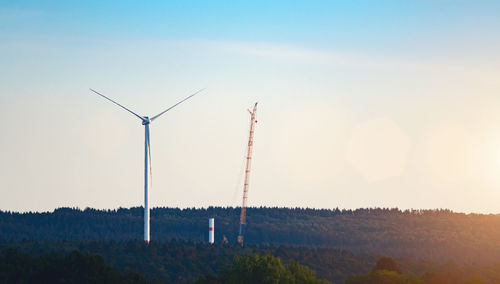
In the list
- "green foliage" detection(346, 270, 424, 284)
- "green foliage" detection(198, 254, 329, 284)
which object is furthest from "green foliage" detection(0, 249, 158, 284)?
"green foliage" detection(346, 270, 424, 284)

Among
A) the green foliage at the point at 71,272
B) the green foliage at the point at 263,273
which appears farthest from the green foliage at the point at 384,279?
the green foliage at the point at 71,272

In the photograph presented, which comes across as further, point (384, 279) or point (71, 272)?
point (384, 279)

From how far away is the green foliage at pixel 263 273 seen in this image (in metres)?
180

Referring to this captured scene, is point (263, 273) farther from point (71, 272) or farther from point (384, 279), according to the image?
point (71, 272)

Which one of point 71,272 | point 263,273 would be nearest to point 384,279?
point 263,273

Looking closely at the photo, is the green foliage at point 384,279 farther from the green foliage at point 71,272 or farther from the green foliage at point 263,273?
the green foliage at point 71,272

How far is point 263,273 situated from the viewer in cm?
18512

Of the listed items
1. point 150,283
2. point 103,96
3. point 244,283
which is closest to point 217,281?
point 150,283

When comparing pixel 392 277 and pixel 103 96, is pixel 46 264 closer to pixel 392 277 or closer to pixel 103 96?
pixel 103 96

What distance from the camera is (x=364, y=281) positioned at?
186 m

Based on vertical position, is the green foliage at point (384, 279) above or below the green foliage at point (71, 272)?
below

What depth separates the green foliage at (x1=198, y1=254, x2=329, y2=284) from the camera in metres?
180

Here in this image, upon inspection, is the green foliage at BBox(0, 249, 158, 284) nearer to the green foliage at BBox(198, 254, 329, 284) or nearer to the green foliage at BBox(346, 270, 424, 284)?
the green foliage at BBox(198, 254, 329, 284)

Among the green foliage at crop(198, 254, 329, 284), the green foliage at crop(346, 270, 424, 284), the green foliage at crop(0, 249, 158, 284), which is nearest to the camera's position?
the green foliage at crop(0, 249, 158, 284)
